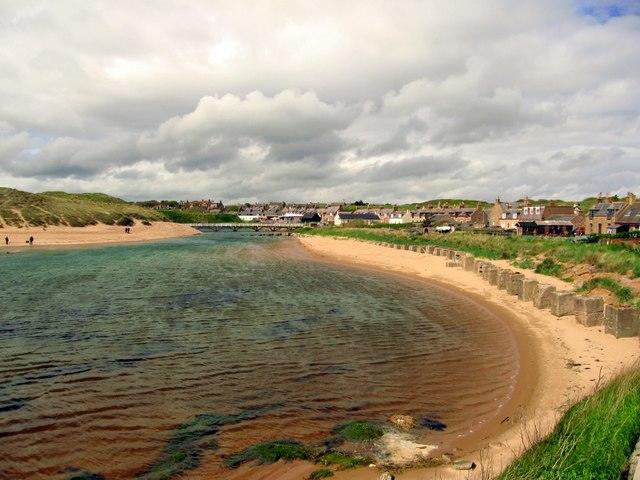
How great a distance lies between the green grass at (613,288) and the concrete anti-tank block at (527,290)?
2.07m

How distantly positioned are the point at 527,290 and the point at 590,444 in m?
19.1

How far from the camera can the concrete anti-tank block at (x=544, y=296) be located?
73.0ft

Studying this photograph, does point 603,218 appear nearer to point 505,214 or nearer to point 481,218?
point 505,214

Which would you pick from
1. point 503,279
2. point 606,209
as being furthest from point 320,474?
point 606,209

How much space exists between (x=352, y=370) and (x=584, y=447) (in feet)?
25.5

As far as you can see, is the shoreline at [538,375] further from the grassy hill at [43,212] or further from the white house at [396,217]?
the white house at [396,217]

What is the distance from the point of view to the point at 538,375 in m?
13.5

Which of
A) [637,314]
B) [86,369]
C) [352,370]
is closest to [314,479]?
[352,370]

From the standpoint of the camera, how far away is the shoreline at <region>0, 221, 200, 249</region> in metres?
80.6

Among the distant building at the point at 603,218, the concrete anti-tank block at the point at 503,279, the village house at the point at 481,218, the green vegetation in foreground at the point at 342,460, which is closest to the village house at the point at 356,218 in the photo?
the village house at the point at 481,218

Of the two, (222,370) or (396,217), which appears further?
(396,217)

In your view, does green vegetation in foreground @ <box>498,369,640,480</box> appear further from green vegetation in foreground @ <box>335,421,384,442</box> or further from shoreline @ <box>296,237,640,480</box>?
green vegetation in foreground @ <box>335,421,384,442</box>

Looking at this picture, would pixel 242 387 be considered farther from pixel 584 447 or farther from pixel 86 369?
pixel 584 447

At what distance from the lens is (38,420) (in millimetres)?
10383
